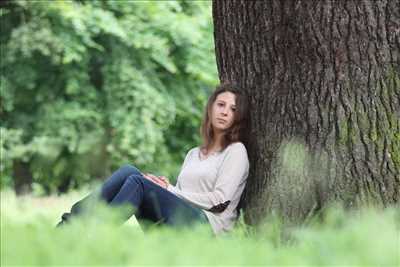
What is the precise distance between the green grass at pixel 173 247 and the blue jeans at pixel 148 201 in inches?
60.8

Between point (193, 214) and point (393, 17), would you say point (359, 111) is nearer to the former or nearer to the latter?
point (393, 17)

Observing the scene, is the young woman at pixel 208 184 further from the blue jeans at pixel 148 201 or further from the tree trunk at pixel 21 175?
the tree trunk at pixel 21 175

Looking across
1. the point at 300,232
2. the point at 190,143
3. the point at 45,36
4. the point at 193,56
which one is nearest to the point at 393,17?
the point at 300,232

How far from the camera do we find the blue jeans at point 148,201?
18.8ft

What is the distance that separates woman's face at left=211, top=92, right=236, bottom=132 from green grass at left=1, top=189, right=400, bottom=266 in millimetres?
1942

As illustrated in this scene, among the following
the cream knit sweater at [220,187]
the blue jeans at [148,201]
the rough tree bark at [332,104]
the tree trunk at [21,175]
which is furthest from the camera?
Answer: the tree trunk at [21,175]

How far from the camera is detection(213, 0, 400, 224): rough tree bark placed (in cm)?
551

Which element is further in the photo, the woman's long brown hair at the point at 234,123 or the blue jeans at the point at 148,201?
the woman's long brown hair at the point at 234,123

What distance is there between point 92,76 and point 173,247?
1675 cm

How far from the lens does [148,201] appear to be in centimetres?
585

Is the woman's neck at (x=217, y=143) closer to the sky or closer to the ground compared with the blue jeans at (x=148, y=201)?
closer to the sky

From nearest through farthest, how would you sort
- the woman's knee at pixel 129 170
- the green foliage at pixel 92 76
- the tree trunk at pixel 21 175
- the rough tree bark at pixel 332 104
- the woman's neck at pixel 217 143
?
the rough tree bark at pixel 332 104 → the woman's knee at pixel 129 170 → the woman's neck at pixel 217 143 → the green foliage at pixel 92 76 → the tree trunk at pixel 21 175

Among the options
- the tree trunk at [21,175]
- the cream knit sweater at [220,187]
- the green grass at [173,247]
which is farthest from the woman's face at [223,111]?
the tree trunk at [21,175]

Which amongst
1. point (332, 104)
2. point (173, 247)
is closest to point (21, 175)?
point (332, 104)
